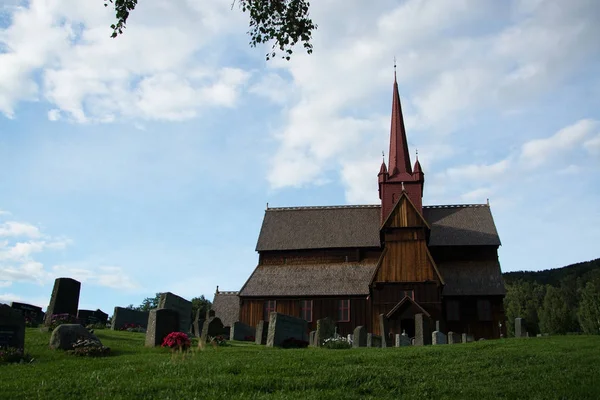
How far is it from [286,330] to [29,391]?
1247cm

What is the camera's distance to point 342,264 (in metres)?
45.9

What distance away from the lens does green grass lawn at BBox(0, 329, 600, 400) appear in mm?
10148

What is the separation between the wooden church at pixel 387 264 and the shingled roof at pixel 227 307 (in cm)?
695

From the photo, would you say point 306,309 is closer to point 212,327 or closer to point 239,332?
point 239,332

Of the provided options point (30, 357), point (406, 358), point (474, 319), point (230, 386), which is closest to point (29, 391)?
point (230, 386)

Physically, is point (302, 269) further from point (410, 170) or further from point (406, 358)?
point (406, 358)

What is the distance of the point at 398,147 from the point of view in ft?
166

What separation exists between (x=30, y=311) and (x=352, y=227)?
28611 mm

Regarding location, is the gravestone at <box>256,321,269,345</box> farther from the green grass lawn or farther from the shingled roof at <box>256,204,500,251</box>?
the shingled roof at <box>256,204,500,251</box>

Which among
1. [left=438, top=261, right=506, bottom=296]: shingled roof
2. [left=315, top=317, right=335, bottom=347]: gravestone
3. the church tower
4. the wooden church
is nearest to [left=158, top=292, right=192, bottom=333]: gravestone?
[left=315, top=317, right=335, bottom=347]: gravestone

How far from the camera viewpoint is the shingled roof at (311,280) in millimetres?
42906

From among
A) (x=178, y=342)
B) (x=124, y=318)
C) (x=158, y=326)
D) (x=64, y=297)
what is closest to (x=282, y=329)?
(x=158, y=326)

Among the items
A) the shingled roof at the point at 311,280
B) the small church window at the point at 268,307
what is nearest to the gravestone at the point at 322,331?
the shingled roof at the point at 311,280

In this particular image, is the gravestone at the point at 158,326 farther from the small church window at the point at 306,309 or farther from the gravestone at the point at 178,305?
the small church window at the point at 306,309
